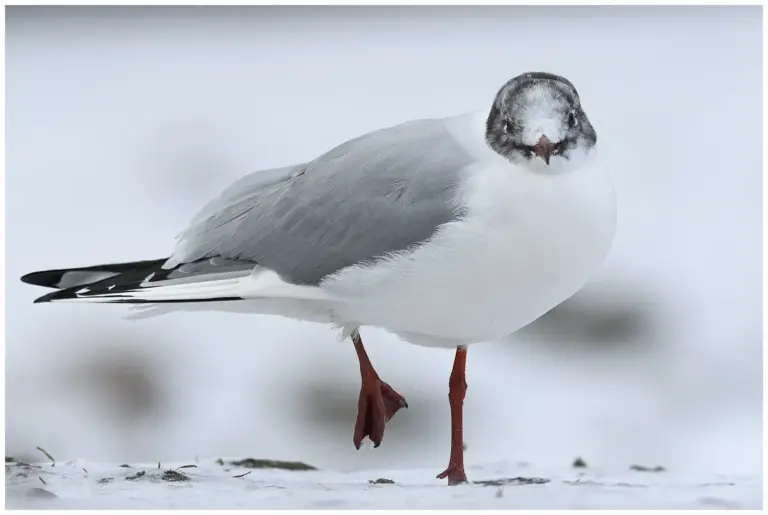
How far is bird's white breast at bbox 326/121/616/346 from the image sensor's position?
3207 mm

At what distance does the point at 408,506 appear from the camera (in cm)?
336

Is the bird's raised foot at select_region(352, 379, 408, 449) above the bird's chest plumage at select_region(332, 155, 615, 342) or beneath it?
beneath

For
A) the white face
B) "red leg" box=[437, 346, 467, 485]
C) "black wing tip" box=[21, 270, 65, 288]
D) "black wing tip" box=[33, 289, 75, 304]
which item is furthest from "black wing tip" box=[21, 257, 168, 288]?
the white face

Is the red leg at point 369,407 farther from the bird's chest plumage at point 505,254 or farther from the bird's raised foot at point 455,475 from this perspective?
the bird's chest plumage at point 505,254

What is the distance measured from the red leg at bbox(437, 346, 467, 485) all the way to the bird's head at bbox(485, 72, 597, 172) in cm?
72

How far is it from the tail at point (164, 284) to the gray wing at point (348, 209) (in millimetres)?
45

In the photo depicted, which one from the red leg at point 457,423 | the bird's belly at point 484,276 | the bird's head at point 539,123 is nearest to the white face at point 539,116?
the bird's head at point 539,123

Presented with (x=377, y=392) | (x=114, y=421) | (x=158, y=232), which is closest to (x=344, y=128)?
(x=158, y=232)

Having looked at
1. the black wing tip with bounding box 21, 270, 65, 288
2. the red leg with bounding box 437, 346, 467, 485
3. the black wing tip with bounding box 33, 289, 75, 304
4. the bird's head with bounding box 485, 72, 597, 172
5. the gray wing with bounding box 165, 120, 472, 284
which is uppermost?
the bird's head with bounding box 485, 72, 597, 172

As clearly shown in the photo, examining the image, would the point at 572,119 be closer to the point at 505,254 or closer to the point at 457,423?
the point at 505,254

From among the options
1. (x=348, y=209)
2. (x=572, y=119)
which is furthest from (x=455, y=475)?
(x=572, y=119)

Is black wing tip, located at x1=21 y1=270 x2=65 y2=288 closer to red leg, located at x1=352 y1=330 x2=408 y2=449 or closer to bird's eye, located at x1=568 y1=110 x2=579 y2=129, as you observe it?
red leg, located at x1=352 y1=330 x2=408 y2=449

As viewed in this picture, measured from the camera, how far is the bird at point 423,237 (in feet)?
10.5

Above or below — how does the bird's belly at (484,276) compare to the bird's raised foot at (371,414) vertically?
above
